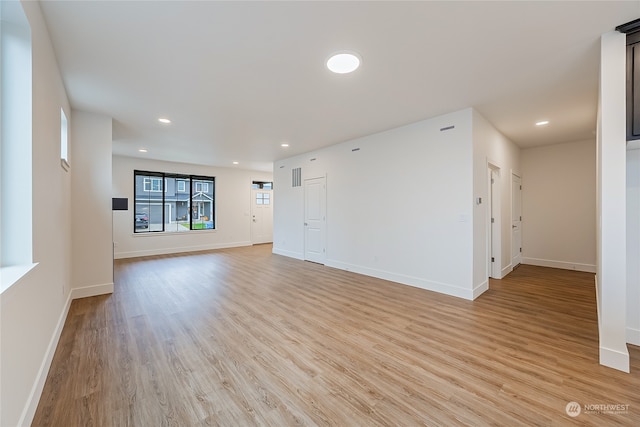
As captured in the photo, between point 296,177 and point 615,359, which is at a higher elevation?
point 296,177

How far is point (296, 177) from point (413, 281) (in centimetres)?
404

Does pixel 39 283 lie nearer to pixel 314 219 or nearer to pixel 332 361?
pixel 332 361

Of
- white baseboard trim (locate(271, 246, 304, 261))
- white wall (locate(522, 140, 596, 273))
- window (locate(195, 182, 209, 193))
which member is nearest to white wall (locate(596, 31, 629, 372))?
white wall (locate(522, 140, 596, 273))

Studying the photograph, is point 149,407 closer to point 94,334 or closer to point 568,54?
point 94,334

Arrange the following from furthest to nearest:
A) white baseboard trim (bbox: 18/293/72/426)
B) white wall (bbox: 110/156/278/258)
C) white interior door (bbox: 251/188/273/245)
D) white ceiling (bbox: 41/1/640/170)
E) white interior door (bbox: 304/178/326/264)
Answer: white interior door (bbox: 251/188/273/245) → white wall (bbox: 110/156/278/258) → white interior door (bbox: 304/178/326/264) → white ceiling (bbox: 41/1/640/170) → white baseboard trim (bbox: 18/293/72/426)

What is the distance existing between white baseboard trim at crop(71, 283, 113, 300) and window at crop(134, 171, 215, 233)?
3.80 meters

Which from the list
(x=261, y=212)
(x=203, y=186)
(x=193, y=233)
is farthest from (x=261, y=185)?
(x=193, y=233)

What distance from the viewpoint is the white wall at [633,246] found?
7.97 feet

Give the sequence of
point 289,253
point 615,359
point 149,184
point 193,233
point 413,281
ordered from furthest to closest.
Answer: point 193,233 < point 149,184 < point 289,253 < point 413,281 < point 615,359

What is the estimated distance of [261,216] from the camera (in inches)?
385

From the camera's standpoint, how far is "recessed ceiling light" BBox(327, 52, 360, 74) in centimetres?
244

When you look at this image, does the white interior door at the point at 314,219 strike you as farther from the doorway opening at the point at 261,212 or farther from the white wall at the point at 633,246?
the white wall at the point at 633,246

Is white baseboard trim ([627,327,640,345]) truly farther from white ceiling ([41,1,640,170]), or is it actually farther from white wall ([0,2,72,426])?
white wall ([0,2,72,426])

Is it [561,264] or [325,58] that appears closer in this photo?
[325,58]
